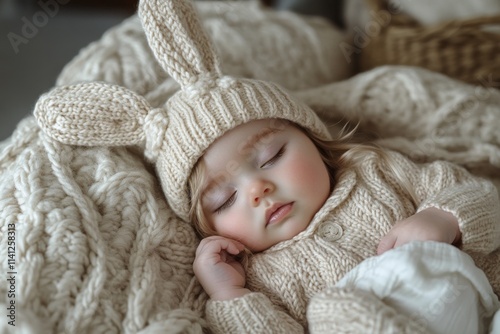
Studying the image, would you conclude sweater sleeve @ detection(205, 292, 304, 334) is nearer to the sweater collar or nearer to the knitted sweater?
the knitted sweater

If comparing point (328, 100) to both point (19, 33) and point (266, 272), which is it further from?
point (19, 33)

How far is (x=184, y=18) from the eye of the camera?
3.69 ft

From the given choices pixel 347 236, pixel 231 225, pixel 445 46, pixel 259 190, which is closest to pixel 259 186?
pixel 259 190

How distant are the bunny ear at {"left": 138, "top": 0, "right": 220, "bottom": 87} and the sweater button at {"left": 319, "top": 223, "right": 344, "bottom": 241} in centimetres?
41

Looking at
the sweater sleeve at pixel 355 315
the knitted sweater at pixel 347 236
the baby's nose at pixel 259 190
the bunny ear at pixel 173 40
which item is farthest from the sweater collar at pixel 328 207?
the bunny ear at pixel 173 40

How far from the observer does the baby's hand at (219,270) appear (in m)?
1.02

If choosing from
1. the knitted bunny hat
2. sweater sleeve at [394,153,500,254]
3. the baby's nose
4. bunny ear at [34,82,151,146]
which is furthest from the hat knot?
sweater sleeve at [394,153,500,254]

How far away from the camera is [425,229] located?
976 millimetres

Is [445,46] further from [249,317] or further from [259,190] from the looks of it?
[249,317]

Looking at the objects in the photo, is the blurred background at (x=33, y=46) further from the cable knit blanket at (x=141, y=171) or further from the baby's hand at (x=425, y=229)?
the baby's hand at (x=425, y=229)

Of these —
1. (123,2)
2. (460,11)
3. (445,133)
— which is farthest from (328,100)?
(123,2)

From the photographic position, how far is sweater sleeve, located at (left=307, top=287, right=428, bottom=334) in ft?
2.60

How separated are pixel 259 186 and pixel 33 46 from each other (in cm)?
145

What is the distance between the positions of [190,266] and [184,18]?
524mm
